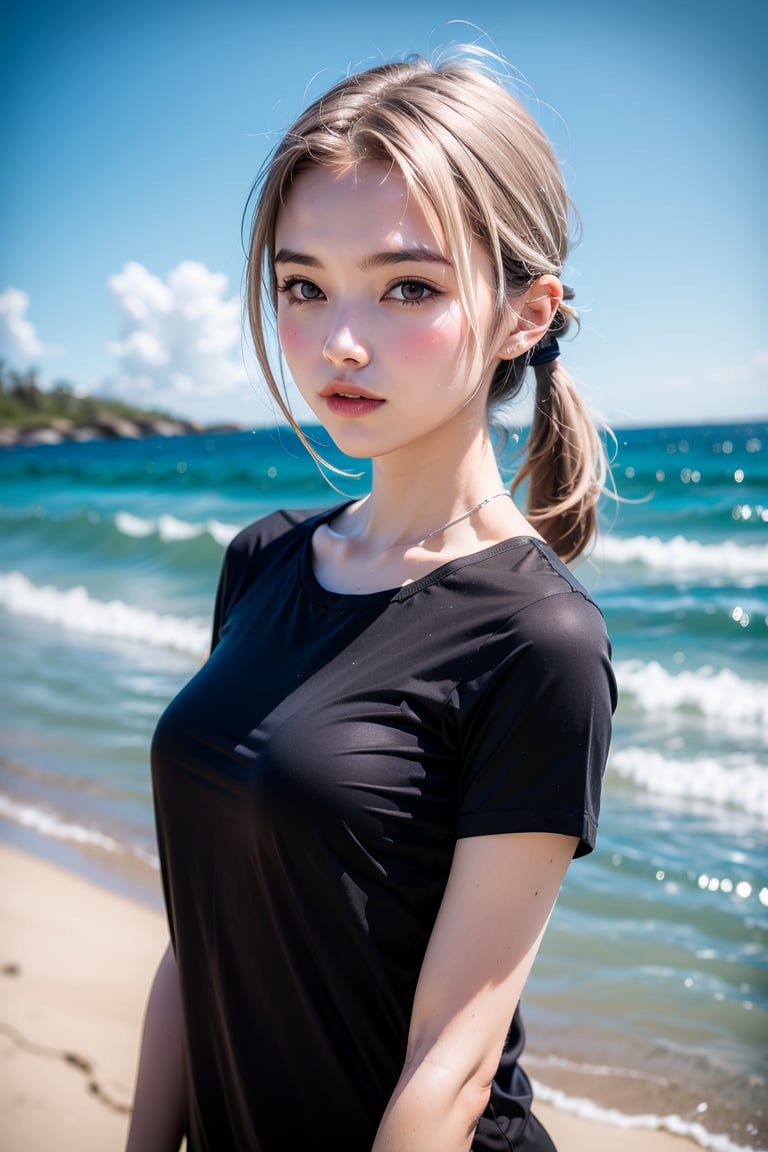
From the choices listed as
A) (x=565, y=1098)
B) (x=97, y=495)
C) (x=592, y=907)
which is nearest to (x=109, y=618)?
(x=592, y=907)

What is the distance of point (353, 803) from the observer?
130 cm

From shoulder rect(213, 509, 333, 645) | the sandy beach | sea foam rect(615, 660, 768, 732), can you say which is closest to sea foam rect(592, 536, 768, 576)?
sea foam rect(615, 660, 768, 732)

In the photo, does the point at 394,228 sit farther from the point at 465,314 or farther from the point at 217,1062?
the point at 217,1062

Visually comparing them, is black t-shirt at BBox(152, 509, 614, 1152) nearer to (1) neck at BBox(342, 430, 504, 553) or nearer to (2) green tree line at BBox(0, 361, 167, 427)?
(1) neck at BBox(342, 430, 504, 553)

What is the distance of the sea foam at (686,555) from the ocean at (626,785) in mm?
54

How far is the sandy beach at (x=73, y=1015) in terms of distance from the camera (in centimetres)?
299

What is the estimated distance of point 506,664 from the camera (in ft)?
4.15

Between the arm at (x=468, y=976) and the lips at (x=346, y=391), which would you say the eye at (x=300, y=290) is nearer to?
the lips at (x=346, y=391)

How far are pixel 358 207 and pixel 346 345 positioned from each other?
199 millimetres

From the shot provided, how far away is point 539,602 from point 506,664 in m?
0.10

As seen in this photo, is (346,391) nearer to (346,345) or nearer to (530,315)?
(346,345)

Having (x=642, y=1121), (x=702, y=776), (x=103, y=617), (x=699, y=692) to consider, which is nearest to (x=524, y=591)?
(x=642, y=1121)

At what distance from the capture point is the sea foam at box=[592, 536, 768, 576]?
1284 cm

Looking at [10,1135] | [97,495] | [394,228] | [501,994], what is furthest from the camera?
[97,495]
